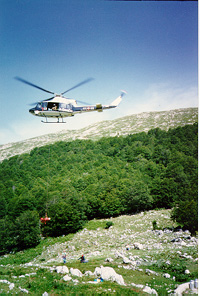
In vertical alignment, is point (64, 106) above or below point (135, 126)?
below

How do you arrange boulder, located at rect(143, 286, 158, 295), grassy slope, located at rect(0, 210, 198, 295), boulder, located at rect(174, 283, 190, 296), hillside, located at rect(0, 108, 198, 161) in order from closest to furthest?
1. boulder, located at rect(174, 283, 190, 296)
2. boulder, located at rect(143, 286, 158, 295)
3. grassy slope, located at rect(0, 210, 198, 295)
4. hillside, located at rect(0, 108, 198, 161)

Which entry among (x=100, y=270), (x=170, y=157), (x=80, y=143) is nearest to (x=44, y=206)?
(x=100, y=270)

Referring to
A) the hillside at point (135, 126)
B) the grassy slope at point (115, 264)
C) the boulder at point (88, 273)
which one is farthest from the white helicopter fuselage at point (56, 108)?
the hillside at point (135, 126)

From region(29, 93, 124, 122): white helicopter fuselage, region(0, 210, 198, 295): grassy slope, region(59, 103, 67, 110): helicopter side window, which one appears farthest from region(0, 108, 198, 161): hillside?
region(59, 103, 67, 110): helicopter side window

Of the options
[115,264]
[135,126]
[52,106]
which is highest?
[135,126]

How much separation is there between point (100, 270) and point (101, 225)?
18857mm

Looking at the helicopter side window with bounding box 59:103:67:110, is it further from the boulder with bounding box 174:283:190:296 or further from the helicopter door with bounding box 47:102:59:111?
the boulder with bounding box 174:283:190:296

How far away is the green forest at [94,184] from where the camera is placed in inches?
1038

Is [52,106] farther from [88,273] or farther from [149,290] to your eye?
[149,290]

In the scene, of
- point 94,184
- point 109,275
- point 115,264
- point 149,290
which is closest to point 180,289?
point 149,290

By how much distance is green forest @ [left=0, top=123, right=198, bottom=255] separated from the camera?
1038 inches

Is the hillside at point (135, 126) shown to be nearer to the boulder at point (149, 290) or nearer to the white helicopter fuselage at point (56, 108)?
the white helicopter fuselage at point (56, 108)

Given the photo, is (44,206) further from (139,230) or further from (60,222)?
(139,230)

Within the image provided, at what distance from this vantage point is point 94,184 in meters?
43.0
